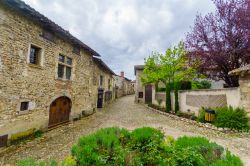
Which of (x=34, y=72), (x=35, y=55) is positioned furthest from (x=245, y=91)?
(x=35, y=55)

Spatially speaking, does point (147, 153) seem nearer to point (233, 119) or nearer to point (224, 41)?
point (233, 119)

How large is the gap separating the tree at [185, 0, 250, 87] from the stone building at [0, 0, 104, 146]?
29.6 feet

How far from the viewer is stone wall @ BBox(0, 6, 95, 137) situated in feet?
18.4

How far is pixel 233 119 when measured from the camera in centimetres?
769

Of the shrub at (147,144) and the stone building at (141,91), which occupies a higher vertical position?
the stone building at (141,91)

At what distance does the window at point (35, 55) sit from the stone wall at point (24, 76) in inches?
7.5

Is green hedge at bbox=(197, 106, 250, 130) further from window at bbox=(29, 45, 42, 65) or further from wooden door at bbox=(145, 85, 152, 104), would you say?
wooden door at bbox=(145, 85, 152, 104)

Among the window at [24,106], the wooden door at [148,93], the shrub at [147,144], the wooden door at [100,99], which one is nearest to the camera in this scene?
the shrub at [147,144]

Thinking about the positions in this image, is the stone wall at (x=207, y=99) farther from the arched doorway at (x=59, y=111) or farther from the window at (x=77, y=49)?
the window at (x=77, y=49)

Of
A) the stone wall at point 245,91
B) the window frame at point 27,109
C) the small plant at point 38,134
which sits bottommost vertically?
the small plant at point 38,134

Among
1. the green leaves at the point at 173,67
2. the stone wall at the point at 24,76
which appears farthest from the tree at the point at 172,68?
the stone wall at the point at 24,76

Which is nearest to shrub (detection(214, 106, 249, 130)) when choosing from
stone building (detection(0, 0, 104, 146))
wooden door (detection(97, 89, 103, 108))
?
stone building (detection(0, 0, 104, 146))

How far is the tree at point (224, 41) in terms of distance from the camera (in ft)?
31.8

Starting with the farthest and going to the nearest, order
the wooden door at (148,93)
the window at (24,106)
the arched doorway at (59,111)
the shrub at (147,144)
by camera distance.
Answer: the wooden door at (148,93)
the arched doorway at (59,111)
the window at (24,106)
the shrub at (147,144)
